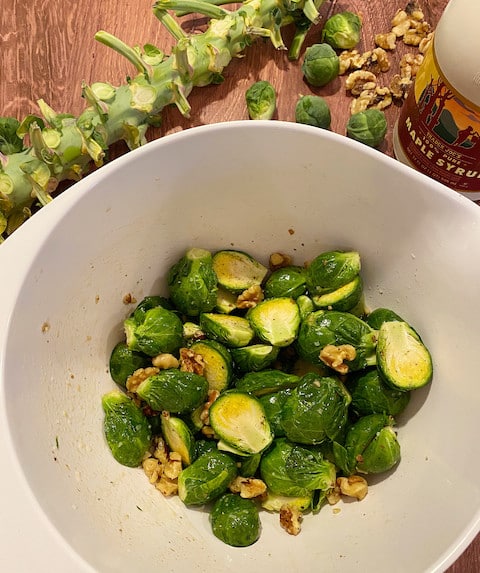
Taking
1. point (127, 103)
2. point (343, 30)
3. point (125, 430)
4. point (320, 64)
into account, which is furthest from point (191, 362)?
point (343, 30)

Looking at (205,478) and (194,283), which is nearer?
(205,478)

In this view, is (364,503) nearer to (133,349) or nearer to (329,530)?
(329,530)

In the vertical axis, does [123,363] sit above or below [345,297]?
below

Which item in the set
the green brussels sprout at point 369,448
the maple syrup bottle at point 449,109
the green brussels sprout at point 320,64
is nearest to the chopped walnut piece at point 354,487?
the green brussels sprout at point 369,448

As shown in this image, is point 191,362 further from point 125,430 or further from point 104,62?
point 104,62

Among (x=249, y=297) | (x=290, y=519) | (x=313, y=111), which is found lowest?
(x=290, y=519)

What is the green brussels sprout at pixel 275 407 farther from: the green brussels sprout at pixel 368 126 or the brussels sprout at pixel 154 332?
the green brussels sprout at pixel 368 126

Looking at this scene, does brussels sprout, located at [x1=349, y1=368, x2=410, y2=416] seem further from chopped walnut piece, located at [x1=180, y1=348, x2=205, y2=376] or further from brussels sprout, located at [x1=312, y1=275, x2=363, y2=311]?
chopped walnut piece, located at [x1=180, y1=348, x2=205, y2=376]
